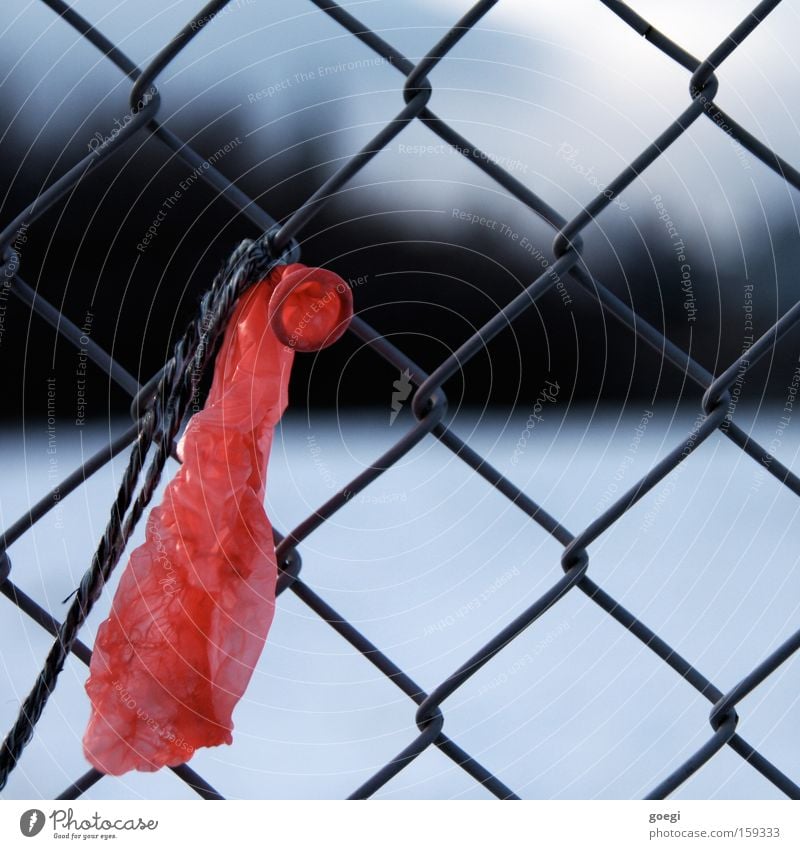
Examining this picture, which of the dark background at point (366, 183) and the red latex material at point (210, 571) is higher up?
the dark background at point (366, 183)

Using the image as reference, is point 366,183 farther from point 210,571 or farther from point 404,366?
point 210,571

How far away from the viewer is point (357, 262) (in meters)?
0.49

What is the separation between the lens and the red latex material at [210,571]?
0.45 metres

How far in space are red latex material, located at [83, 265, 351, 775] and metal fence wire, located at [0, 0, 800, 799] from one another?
0.01 meters

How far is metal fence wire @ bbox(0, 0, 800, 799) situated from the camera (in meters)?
0.46

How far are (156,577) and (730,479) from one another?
28 cm

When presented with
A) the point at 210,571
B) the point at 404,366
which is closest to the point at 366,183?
the point at 404,366

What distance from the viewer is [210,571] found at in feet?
1.49

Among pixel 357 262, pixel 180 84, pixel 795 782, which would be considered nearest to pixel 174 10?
pixel 180 84

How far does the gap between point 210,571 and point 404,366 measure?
12 cm

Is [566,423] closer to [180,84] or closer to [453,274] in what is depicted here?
[453,274]

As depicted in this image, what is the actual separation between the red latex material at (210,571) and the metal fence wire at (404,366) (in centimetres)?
1

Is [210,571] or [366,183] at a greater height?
[366,183]
